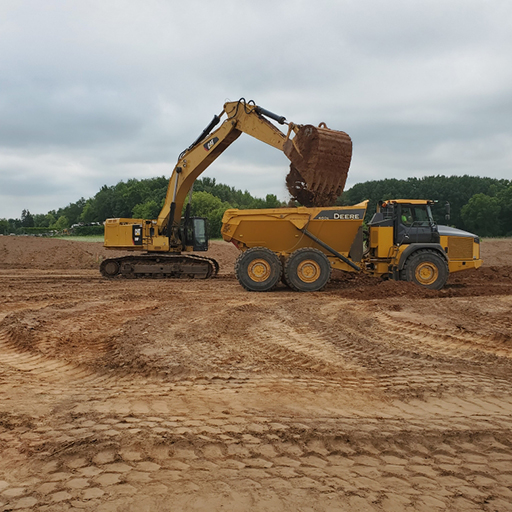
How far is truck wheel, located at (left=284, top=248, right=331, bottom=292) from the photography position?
12.4 meters

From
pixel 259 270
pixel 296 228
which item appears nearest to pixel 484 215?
pixel 296 228

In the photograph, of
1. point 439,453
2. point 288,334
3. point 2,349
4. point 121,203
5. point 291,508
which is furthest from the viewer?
point 121,203

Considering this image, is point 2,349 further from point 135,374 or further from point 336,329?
point 336,329

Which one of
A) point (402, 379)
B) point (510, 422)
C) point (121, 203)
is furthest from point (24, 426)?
point (121, 203)

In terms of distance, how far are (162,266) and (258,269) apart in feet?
15.2

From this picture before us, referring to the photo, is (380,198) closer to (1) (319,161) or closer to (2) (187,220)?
(2) (187,220)

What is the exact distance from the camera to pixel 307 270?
1245 cm

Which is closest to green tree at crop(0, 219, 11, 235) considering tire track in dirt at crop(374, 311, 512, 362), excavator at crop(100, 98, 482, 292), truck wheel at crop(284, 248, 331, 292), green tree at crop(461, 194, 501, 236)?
green tree at crop(461, 194, 501, 236)

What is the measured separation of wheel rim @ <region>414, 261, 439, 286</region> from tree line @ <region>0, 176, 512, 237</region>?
3916 cm

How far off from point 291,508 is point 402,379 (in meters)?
2.73

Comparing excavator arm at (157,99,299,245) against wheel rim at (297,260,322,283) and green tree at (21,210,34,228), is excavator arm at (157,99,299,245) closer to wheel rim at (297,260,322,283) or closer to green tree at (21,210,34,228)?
wheel rim at (297,260,322,283)

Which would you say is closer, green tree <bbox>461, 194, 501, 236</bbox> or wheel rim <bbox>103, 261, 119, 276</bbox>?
wheel rim <bbox>103, 261, 119, 276</bbox>

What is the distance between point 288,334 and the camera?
23.9 ft


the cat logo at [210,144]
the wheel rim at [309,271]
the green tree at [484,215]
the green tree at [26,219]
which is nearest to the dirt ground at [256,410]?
the wheel rim at [309,271]
